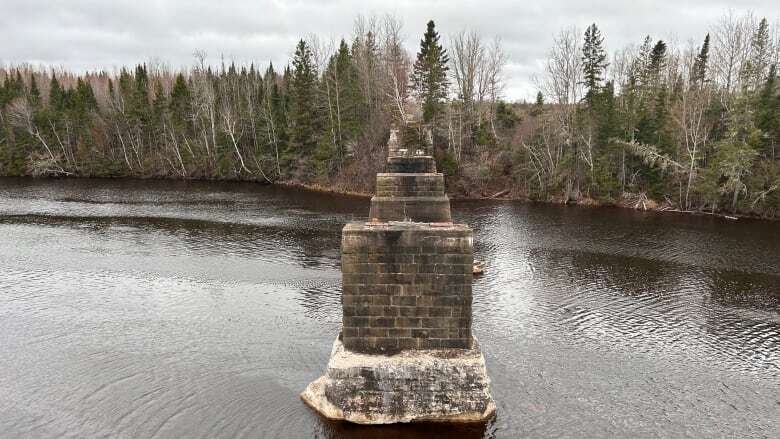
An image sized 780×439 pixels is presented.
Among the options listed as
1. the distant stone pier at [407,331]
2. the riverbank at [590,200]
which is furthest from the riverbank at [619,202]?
the distant stone pier at [407,331]

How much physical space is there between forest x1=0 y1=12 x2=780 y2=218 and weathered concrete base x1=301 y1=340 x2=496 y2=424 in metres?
27.9

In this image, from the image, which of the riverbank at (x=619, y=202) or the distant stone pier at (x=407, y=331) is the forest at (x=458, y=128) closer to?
the riverbank at (x=619, y=202)

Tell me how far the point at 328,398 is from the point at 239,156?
5047cm

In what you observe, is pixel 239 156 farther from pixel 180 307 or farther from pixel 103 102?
pixel 180 307

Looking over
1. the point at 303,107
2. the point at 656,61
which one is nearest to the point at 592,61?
the point at 656,61

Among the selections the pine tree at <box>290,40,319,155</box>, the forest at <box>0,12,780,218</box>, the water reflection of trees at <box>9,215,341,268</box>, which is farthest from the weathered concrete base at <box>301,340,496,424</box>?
the pine tree at <box>290,40,319,155</box>

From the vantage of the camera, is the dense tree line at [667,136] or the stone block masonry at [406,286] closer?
the stone block masonry at [406,286]

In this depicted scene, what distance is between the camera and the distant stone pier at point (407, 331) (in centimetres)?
916

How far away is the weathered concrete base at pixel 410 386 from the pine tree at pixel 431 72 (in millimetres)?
39069

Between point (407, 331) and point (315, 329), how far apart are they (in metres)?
6.21

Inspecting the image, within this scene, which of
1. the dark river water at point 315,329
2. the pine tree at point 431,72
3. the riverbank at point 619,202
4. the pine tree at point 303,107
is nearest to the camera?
the dark river water at point 315,329

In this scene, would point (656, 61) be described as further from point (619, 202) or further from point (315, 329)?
point (315, 329)

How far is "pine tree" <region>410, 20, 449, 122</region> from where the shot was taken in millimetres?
45812

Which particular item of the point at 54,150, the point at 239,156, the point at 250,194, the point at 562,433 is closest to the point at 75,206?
the point at 250,194
